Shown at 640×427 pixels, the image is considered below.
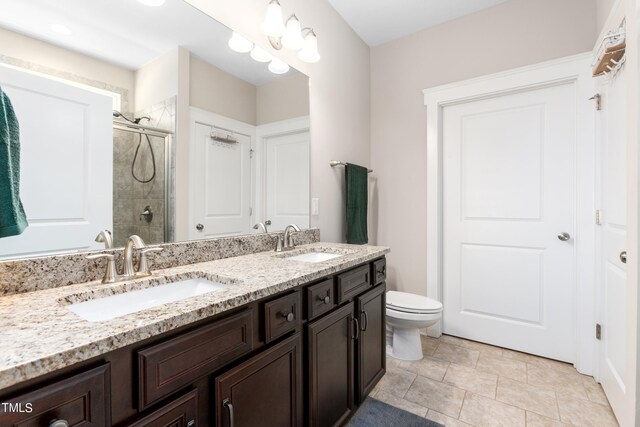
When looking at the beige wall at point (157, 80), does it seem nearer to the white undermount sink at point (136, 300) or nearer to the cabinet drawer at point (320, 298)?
the white undermount sink at point (136, 300)

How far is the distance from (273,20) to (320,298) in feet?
4.78

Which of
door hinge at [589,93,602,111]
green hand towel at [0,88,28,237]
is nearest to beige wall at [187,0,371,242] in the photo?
green hand towel at [0,88,28,237]

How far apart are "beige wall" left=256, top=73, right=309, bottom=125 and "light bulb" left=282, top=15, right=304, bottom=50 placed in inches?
6.9

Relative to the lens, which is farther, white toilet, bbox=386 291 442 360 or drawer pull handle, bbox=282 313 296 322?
white toilet, bbox=386 291 442 360

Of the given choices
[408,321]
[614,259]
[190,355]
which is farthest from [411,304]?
[190,355]

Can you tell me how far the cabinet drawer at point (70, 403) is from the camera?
0.49 meters

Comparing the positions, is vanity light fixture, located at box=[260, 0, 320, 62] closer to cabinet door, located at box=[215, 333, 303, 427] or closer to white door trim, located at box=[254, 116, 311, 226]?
white door trim, located at box=[254, 116, 311, 226]

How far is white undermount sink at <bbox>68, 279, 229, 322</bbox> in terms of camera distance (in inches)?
34.3

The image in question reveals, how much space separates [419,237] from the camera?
260 centimetres

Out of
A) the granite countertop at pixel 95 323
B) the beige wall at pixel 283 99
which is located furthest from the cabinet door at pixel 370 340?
the beige wall at pixel 283 99

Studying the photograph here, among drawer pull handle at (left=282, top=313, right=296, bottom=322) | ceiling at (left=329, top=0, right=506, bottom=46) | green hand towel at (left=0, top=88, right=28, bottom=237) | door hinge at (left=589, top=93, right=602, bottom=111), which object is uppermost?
ceiling at (left=329, top=0, right=506, bottom=46)

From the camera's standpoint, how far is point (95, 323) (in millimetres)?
642

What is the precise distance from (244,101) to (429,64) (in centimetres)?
173

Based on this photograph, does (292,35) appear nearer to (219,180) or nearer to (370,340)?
(219,180)
